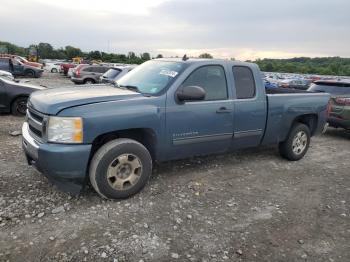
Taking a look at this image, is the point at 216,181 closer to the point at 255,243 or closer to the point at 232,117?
the point at 232,117

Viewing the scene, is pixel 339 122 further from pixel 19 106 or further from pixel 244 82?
pixel 19 106

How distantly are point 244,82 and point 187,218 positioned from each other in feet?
8.14

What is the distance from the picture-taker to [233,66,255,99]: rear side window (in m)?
5.55

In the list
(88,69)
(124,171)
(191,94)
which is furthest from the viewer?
(88,69)

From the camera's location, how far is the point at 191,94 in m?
4.67

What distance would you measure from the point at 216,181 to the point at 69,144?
2.31 m

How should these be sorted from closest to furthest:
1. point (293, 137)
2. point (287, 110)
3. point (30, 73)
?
point (287, 110), point (293, 137), point (30, 73)

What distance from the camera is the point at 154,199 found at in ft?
15.1

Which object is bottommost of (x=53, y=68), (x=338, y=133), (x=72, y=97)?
(x=53, y=68)

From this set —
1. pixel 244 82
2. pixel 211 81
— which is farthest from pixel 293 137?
pixel 211 81

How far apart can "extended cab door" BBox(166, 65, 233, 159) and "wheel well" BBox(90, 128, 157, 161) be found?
0.21 meters

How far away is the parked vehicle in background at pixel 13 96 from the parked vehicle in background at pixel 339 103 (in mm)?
7614

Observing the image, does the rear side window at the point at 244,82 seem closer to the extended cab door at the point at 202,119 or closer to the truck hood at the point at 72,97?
the extended cab door at the point at 202,119

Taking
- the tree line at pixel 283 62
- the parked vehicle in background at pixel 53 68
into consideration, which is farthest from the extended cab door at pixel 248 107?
the tree line at pixel 283 62
